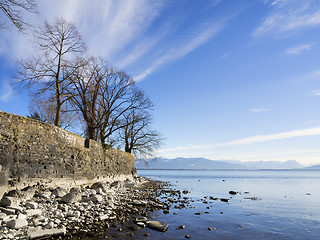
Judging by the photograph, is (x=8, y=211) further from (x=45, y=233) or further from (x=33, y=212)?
(x=45, y=233)

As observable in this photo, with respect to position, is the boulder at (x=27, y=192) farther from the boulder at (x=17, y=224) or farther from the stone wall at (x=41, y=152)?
the boulder at (x=17, y=224)

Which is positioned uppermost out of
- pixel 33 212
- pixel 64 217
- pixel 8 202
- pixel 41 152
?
pixel 41 152

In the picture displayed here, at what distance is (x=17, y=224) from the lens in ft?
19.3

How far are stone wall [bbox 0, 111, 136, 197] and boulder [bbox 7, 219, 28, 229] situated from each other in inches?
133

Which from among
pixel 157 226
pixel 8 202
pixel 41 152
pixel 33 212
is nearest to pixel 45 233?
pixel 33 212

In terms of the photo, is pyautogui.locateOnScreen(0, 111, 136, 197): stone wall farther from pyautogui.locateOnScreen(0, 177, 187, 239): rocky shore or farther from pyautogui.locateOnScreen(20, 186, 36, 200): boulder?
pyautogui.locateOnScreen(0, 177, 187, 239): rocky shore

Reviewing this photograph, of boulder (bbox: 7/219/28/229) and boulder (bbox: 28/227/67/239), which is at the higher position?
boulder (bbox: 7/219/28/229)

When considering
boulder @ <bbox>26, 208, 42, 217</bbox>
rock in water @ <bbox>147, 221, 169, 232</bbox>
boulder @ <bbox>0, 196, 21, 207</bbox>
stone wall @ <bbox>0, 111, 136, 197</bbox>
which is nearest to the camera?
boulder @ <bbox>26, 208, 42, 217</bbox>

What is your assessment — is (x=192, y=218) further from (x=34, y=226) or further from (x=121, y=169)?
(x=121, y=169)

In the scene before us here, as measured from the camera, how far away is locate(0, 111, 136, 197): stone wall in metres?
9.17

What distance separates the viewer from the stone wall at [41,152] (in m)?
9.17

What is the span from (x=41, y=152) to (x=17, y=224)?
219 inches

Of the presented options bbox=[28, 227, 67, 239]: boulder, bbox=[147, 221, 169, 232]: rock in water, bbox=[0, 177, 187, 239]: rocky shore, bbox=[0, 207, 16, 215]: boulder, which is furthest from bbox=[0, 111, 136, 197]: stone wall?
bbox=[147, 221, 169, 232]: rock in water

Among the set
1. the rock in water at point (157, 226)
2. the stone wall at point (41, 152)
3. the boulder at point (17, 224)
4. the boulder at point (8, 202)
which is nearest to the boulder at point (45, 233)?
the boulder at point (17, 224)
